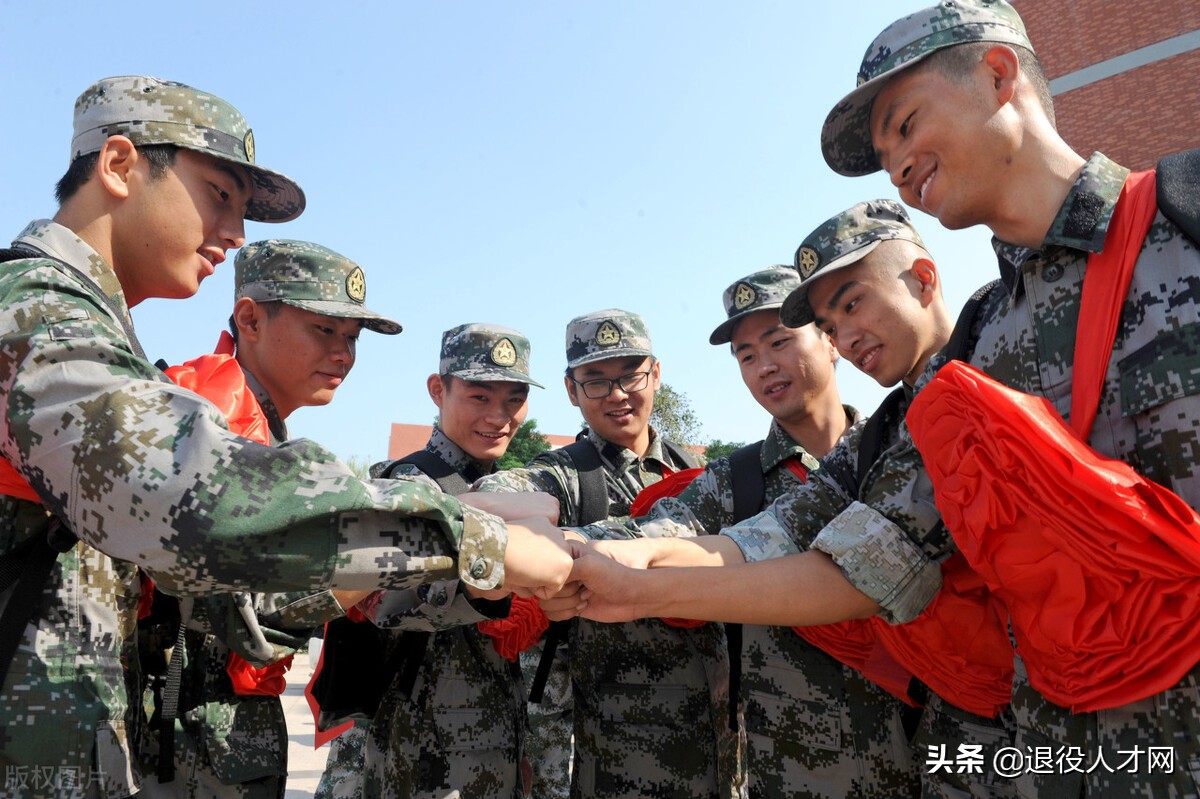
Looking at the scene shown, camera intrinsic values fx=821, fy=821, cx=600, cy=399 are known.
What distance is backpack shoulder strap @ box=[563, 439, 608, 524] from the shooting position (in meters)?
4.29

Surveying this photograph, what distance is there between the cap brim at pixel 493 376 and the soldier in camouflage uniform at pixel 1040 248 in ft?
9.10

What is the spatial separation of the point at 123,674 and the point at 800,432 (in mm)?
2989

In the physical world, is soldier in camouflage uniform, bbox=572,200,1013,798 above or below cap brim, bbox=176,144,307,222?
below

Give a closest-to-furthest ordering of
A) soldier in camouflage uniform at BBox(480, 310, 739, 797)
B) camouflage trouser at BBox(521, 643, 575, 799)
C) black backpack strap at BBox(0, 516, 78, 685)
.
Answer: black backpack strap at BBox(0, 516, 78, 685), soldier in camouflage uniform at BBox(480, 310, 739, 797), camouflage trouser at BBox(521, 643, 575, 799)

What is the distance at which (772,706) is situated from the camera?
3379mm

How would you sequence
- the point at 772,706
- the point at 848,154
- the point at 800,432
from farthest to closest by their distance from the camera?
the point at 800,432
the point at 772,706
the point at 848,154

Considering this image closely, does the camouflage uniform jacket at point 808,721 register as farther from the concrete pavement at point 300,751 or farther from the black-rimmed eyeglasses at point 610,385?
the concrete pavement at point 300,751

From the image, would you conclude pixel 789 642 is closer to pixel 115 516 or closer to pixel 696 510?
pixel 696 510

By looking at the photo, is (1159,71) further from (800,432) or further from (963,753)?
(963,753)

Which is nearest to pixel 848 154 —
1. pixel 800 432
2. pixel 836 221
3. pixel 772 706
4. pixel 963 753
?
pixel 836 221

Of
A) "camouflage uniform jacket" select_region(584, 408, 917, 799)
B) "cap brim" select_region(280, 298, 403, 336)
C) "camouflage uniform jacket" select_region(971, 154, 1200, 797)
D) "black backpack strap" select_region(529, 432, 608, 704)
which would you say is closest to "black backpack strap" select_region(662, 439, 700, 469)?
"black backpack strap" select_region(529, 432, 608, 704)

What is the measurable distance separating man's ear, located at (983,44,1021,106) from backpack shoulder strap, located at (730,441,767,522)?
1.94 meters

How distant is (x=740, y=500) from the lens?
372 centimetres

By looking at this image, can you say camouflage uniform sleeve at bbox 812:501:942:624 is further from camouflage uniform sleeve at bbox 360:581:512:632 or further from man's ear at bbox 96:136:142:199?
man's ear at bbox 96:136:142:199
